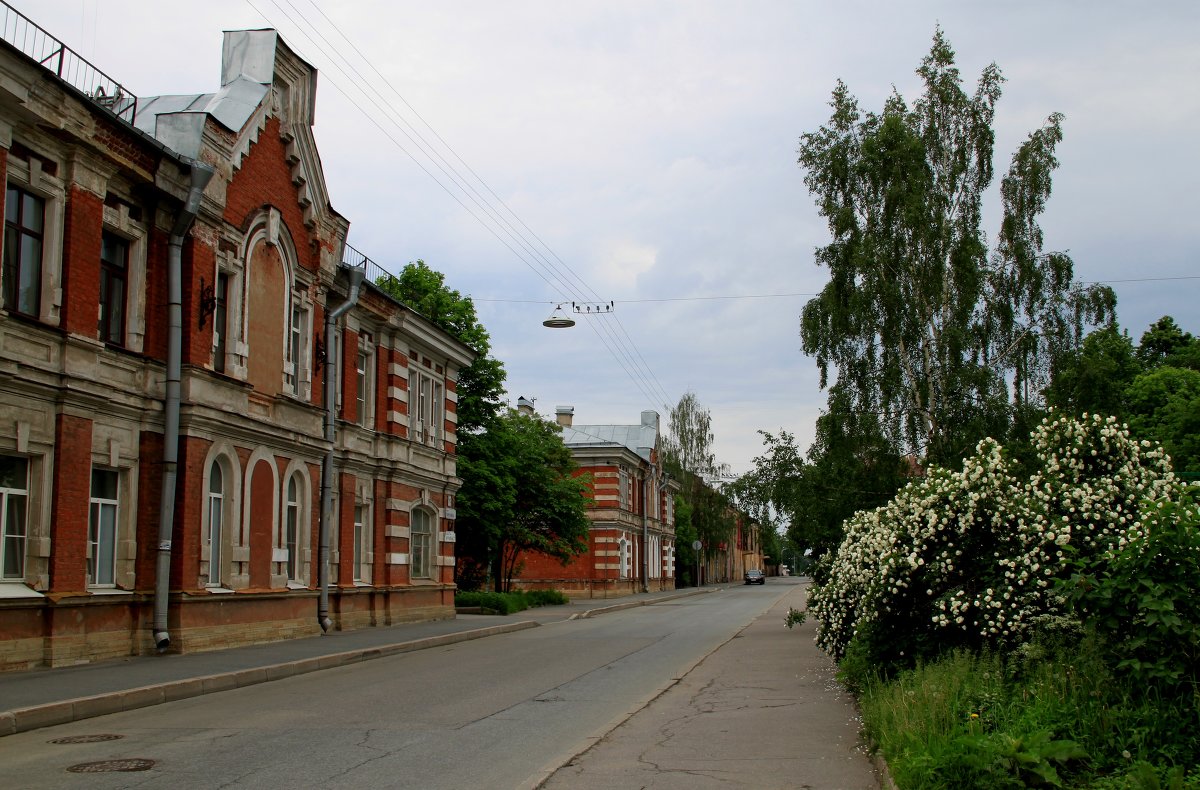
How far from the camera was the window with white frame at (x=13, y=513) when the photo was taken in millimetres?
15086

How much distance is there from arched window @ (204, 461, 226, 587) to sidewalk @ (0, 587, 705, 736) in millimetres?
1479

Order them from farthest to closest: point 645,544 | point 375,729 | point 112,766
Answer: point 645,544, point 375,729, point 112,766

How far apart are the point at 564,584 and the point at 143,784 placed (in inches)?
2075

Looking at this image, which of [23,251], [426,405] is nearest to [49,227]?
[23,251]

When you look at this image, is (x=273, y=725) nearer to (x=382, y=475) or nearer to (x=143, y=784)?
(x=143, y=784)

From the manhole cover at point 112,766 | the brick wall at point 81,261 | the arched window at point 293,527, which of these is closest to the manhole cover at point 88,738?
the manhole cover at point 112,766

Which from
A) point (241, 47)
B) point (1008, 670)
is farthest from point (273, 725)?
point (241, 47)

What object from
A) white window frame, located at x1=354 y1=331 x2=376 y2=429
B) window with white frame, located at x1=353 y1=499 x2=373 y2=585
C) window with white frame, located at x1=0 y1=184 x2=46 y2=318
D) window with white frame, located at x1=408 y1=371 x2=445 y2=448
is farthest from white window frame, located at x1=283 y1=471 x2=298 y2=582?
window with white frame, located at x1=0 y1=184 x2=46 y2=318

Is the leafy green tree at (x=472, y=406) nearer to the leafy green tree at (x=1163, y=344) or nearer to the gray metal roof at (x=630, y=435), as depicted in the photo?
the gray metal roof at (x=630, y=435)

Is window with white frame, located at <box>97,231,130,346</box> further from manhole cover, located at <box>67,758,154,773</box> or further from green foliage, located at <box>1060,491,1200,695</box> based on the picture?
green foliage, located at <box>1060,491,1200,695</box>

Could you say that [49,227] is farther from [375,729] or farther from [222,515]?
[375,729]

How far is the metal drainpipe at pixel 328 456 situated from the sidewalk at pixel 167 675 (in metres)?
0.87

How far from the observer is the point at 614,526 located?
202 feet

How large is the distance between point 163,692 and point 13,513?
406cm
